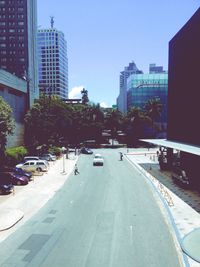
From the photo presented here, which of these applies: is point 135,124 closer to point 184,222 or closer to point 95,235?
point 184,222

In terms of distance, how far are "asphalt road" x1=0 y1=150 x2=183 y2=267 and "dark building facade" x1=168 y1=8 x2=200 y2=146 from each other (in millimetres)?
11364

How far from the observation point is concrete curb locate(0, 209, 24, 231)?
22359mm

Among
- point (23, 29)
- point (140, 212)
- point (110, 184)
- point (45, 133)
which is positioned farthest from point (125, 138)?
point (140, 212)

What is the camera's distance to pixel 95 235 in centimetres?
2052

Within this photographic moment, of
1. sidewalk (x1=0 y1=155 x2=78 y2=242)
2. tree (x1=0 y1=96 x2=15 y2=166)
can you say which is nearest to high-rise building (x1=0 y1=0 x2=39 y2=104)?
tree (x1=0 y1=96 x2=15 y2=166)

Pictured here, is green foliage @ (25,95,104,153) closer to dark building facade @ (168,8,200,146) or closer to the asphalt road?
dark building facade @ (168,8,200,146)

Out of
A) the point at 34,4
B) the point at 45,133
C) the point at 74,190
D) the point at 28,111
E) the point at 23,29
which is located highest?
the point at 34,4

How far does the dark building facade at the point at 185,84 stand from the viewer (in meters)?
38.0

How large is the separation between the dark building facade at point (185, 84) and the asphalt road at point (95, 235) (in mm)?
11364

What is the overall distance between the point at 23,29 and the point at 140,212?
119 metres

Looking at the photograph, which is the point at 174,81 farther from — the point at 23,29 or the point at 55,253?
the point at 23,29

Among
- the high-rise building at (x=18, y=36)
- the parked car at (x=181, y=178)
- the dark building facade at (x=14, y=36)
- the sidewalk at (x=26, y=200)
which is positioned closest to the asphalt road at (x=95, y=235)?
the sidewalk at (x=26, y=200)

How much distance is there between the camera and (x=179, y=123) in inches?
1802

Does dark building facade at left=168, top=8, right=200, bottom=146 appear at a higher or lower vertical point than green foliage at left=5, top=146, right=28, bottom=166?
higher
